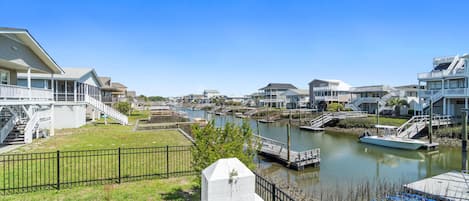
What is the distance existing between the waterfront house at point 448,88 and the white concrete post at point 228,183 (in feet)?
114

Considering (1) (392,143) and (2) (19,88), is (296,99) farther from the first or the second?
(2) (19,88)

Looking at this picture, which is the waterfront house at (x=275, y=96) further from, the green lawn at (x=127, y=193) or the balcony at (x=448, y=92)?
the green lawn at (x=127, y=193)

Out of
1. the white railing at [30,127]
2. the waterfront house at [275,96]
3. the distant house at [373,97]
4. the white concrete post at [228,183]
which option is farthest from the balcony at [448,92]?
the white railing at [30,127]

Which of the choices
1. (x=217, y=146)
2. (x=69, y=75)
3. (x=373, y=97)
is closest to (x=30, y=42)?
(x=69, y=75)

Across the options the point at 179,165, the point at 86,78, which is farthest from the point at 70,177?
the point at 86,78

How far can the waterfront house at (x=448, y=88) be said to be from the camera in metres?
31.9

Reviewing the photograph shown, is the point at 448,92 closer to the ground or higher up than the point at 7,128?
higher up

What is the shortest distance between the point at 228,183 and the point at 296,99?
7115 cm

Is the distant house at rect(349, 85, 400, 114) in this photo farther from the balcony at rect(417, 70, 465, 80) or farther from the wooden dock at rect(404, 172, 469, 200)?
the wooden dock at rect(404, 172, 469, 200)

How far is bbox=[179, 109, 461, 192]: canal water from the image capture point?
15.3m

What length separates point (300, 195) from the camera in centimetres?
1172

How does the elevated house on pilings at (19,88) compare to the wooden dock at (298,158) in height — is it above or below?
above

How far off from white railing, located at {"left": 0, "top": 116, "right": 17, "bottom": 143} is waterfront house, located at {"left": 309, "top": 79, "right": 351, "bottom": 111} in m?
54.2

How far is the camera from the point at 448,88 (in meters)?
34.2
